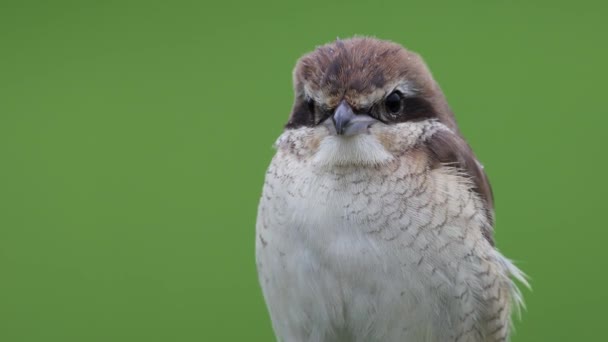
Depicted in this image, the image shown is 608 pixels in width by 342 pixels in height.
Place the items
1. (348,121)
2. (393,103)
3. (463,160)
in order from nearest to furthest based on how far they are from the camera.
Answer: (348,121) < (393,103) < (463,160)

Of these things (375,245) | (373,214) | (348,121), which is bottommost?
(375,245)

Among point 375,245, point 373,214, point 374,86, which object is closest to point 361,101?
point 374,86

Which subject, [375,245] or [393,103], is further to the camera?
[393,103]

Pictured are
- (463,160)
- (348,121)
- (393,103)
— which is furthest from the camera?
(463,160)

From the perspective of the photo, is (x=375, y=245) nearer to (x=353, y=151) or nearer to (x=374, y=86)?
(x=353, y=151)

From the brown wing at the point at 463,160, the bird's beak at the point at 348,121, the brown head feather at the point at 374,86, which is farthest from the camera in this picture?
the brown wing at the point at 463,160

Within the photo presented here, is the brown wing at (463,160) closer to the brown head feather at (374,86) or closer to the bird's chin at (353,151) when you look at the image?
the brown head feather at (374,86)

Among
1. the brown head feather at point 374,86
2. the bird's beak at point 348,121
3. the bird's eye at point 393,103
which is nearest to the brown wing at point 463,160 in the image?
the brown head feather at point 374,86

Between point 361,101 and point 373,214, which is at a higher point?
point 361,101
